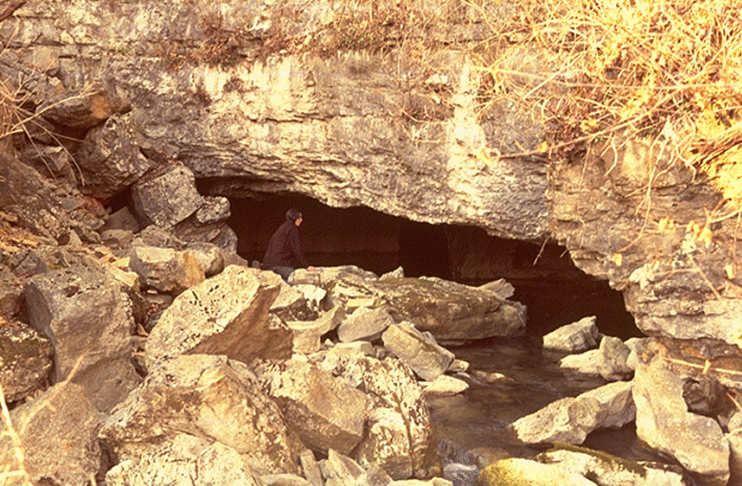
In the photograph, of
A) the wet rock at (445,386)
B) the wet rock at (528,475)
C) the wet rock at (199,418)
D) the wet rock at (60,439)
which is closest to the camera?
the wet rock at (60,439)

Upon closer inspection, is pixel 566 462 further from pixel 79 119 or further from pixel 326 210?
pixel 326 210

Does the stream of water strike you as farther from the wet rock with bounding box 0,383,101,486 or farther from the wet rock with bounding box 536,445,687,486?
the wet rock with bounding box 0,383,101,486

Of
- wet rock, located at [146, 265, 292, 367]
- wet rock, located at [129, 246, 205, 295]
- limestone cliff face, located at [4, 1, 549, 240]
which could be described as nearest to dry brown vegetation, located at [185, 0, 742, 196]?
limestone cliff face, located at [4, 1, 549, 240]

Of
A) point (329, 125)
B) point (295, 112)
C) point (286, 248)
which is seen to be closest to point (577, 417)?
point (286, 248)

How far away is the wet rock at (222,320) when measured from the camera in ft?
21.3

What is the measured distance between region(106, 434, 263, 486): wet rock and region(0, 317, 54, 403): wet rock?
143 cm

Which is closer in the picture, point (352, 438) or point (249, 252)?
point (352, 438)

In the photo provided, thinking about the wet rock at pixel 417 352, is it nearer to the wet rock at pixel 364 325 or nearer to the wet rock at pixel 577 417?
the wet rock at pixel 364 325

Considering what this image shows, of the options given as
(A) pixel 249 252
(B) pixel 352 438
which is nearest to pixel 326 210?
(A) pixel 249 252

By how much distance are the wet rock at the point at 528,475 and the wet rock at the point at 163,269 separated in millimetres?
4790

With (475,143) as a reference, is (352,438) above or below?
below

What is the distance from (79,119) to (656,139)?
8.05 m

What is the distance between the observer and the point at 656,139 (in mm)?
7117

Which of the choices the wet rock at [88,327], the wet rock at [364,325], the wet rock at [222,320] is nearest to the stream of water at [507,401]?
the wet rock at [364,325]
